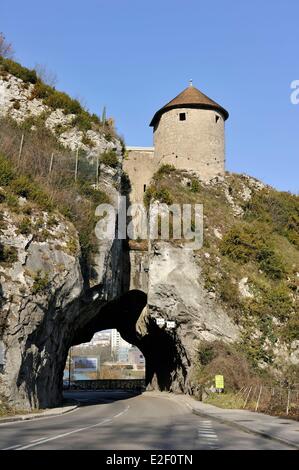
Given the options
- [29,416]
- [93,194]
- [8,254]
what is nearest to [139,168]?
[93,194]

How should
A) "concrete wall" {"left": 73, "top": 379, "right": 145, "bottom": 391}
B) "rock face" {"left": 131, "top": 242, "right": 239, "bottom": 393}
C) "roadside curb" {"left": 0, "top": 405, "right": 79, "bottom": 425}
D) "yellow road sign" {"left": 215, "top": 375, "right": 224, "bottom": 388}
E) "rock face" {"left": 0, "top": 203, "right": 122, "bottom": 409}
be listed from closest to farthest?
"roadside curb" {"left": 0, "top": 405, "right": 79, "bottom": 425} < "rock face" {"left": 0, "top": 203, "right": 122, "bottom": 409} < "yellow road sign" {"left": 215, "top": 375, "right": 224, "bottom": 388} < "rock face" {"left": 131, "top": 242, "right": 239, "bottom": 393} < "concrete wall" {"left": 73, "top": 379, "right": 145, "bottom": 391}

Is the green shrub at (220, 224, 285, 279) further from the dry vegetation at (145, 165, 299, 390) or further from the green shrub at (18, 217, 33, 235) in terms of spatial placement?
the green shrub at (18, 217, 33, 235)

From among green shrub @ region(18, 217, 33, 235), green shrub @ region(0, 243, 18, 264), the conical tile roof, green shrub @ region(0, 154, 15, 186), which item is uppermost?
the conical tile roof

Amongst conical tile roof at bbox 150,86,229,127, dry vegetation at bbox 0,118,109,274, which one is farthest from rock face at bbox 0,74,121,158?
conical tile roof at bbox 150,86,229,127

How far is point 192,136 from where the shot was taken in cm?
4275

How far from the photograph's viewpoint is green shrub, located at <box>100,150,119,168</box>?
34469mm

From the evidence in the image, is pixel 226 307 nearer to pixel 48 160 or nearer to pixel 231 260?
pixel 231 260

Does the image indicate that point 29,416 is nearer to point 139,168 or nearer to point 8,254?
point 8,254

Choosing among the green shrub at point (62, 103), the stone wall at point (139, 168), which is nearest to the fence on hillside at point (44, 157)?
the green shrub at point (62, 103)

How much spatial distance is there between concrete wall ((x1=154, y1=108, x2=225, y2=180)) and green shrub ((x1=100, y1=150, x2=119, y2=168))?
854cm

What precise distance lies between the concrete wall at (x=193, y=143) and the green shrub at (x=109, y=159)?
8544mm

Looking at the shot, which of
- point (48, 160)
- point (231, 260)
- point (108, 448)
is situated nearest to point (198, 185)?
point (231, 260)

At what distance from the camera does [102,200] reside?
31.7 meters
